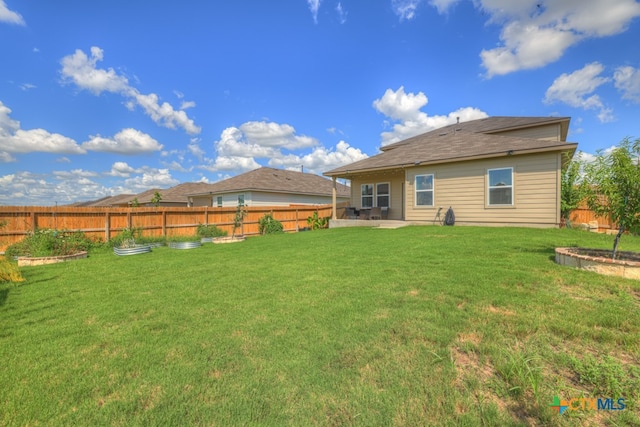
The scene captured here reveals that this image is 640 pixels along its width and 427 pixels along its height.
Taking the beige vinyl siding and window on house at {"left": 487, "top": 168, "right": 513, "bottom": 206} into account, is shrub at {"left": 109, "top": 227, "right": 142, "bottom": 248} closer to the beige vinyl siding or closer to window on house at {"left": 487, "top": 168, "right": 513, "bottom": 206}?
window on house at {"left": 487, "top": 168, "right": 513, "bottom": 206}

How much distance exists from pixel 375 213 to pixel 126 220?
1188cm

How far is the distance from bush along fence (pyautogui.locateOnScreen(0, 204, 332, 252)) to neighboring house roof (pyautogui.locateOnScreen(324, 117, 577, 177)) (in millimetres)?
4951

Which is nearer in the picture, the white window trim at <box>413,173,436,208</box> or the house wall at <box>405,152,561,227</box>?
the house wall at <box>405,152,561,227</box>

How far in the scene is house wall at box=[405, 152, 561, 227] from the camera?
1002 cm

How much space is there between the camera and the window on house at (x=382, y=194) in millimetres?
16000

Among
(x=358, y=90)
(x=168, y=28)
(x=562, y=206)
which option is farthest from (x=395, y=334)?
(x=358, y=90)

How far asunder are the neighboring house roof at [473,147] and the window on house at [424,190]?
766mm

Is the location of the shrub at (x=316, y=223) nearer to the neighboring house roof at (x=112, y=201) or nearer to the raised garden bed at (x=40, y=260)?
A: the raised garden bed at (x=40, y=260)

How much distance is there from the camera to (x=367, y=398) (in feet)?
6.44

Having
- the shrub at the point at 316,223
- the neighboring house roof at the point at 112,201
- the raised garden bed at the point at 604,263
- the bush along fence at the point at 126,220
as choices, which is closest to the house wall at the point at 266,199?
the bush along fence at the point at 126,220

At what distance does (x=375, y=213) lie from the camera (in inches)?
624

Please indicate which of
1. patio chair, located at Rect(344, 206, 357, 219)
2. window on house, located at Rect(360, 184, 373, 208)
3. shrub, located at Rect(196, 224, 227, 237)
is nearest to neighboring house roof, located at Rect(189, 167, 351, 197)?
patio chair, located at Rect(344, 206, 357, 219)

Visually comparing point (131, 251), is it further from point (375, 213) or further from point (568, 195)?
point (568, 195)

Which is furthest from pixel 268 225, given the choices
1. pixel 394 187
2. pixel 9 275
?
pixel 9 275
